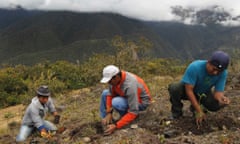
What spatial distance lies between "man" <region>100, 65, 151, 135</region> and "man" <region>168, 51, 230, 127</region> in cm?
47

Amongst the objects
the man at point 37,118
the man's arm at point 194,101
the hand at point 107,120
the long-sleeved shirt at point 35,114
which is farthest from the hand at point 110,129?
the long-sleeved shirt at point 35,114

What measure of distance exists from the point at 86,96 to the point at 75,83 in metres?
5.89

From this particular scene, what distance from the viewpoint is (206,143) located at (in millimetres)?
3887

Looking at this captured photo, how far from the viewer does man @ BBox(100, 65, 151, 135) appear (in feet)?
14.6

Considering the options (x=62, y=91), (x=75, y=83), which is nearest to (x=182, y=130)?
(x=62, y=91)

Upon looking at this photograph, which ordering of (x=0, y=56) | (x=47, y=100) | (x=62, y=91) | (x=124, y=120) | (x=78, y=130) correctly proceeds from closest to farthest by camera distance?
(x=124, y=120) → (x=78, y=130) → (x=47, y=100) → (x=62, y=91) → (x=0, y=56)

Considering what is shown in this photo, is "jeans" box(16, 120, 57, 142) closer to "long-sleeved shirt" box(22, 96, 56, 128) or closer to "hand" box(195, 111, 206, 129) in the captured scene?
"long-sleeved shirt" box(22, 96, 56, 128)

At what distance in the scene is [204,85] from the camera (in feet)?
14.5

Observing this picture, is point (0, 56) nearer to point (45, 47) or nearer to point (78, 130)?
point (45, 47)

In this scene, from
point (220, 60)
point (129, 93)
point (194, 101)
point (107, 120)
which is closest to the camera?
point (220, 60)

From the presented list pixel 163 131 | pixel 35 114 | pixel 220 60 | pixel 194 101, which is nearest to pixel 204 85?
pixel 194 101

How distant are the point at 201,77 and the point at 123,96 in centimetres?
116

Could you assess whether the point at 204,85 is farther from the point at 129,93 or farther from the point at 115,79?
the point at 115,79

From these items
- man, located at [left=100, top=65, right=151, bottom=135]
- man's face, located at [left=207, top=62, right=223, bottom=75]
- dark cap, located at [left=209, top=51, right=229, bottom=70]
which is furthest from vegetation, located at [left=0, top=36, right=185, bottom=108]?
dark cap, located at [left=209, top=51, right=229, bottom=70]
